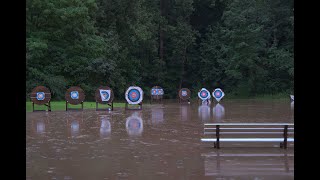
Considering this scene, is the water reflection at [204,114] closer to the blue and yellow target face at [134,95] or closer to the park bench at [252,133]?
the blue and yellow target face at [134,95]

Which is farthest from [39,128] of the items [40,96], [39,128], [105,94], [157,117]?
[105,94]

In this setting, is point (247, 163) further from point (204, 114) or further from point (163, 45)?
point (163, 45)

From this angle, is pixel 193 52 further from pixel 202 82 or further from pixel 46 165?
pixel 46 165

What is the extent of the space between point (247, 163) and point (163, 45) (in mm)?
47131

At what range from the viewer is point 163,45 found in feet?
181

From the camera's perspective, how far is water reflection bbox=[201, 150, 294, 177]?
7660mm

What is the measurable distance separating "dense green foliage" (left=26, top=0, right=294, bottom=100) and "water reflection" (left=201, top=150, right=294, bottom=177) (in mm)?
25661

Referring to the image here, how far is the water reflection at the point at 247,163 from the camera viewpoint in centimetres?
766

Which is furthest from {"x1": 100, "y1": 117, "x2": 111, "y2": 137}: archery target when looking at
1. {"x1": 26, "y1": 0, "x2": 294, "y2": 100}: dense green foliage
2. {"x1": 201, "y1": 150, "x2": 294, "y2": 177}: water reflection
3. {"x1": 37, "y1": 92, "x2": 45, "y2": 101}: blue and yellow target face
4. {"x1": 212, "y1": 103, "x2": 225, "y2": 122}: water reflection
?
{"x1": 26, "y1": 0, "x2": 294, "y2": 100}: dense green foliage

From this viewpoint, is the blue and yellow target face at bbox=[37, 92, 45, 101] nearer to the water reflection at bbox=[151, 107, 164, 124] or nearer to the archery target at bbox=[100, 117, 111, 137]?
the water reflection at bbox=[151, 107, 164, 124]

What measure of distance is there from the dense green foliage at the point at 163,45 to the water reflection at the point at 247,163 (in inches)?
1010

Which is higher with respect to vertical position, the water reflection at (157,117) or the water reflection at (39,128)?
the water reflection at (157,117)

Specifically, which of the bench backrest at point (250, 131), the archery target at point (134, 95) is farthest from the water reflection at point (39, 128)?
the archery target at point (134, 95)
